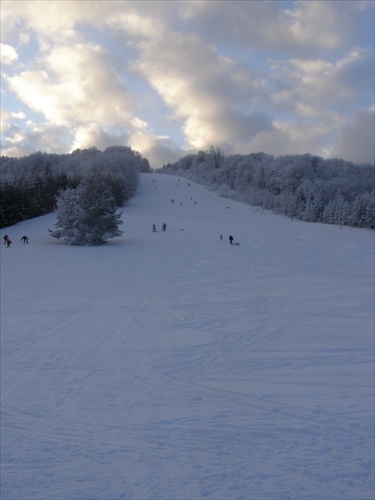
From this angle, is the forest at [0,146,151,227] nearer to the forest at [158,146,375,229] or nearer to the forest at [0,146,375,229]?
the forest at [0,146,375,229]

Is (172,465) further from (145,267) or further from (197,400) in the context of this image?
(145,267)

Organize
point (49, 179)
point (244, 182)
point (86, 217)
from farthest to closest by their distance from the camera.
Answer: point (244, 182), point (49, 179), point (86, 217)

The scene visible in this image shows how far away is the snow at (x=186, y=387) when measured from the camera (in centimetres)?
616

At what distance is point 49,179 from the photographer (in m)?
58.8

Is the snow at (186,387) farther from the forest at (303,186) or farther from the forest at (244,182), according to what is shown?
the forest at (303,186)

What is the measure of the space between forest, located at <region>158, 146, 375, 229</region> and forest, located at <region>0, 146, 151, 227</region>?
2228 centimetres

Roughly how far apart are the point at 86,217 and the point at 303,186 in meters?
58.4

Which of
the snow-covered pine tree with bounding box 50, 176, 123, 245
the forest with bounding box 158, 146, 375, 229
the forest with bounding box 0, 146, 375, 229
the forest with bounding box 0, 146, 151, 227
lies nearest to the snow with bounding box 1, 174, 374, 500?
the snow-covered pine tree with bounding box 50, 176, 123, 245

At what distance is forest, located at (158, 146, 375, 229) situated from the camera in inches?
2638

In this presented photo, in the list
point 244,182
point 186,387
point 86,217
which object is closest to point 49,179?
point 86,217

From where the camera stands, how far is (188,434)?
7.30m

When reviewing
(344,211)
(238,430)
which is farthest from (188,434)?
(344,211)

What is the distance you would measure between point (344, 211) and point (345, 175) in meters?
40.9

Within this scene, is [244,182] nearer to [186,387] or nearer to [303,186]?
[303,186]
